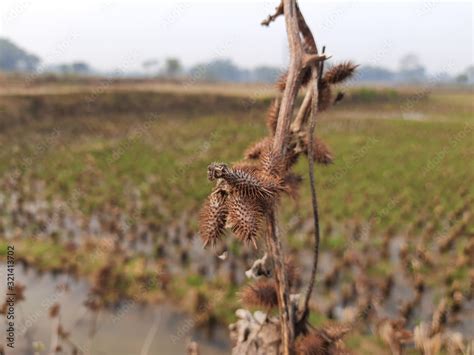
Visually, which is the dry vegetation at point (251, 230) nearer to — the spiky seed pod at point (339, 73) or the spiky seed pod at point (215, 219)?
the spiky seed pod at point (215, 219)

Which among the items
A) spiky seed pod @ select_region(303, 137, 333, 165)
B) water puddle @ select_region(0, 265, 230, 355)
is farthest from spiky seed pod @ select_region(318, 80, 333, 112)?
water puddle @ select_region(0, 265, 230, 355)

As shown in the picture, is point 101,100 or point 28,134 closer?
point 28,134

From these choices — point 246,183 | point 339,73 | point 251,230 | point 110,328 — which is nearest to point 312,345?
point 251,230

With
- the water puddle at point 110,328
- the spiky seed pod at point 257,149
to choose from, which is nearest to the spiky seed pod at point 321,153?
the spiky seed pod at point 257,149

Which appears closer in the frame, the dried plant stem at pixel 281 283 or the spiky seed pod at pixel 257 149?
the dried plant stem at pixel 281 283

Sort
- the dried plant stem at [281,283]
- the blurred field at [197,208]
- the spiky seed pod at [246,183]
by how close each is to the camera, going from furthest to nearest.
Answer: the blurred field at [197,208]
the dried plant stem at [281,283]
the spiky seed pod at [246,183]

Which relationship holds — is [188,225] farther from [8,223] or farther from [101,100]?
[101,100]

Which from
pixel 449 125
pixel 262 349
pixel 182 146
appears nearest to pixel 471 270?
pixel 262 349

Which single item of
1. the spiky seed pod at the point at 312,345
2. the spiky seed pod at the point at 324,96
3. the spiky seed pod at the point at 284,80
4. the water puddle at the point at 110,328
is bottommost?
the water puddle at the point at 110,328
